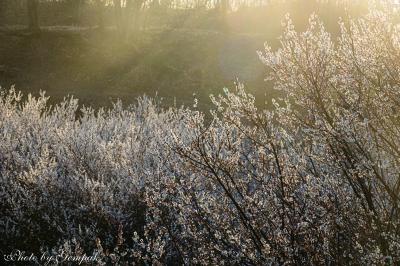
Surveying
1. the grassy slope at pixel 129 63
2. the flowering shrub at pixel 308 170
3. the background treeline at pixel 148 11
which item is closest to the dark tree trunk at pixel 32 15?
the background treeline at pixel 148 11

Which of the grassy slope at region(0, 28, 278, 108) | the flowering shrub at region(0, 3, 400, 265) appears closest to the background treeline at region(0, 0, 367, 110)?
the grassy slope at region(0, 28, 278, 108)

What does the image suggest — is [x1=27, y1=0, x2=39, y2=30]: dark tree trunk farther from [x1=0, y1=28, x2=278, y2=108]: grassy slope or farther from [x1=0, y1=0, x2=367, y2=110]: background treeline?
[x1=0, y1=28, x2=278, y2=108]: grassy slope

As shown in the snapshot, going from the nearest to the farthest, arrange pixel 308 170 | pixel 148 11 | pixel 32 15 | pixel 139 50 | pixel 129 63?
pixel 308 170
pixel 129 63
pixel 139 50
pixel 32 15
pixel 148 11

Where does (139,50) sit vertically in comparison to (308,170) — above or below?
below

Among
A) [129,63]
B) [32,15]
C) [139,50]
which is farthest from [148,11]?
[129,63]

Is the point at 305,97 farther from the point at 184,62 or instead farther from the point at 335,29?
the point at 335,29

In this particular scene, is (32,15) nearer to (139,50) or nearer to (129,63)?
(139,50)

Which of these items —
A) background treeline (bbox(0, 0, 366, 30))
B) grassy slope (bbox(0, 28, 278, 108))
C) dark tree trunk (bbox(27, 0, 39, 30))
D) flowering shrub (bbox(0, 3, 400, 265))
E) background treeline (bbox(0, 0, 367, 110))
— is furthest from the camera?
background treeline (bbox(0, 0, 366, 30))

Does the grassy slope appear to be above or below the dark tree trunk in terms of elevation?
below

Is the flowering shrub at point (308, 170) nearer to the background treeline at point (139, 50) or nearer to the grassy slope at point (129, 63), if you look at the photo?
the background treeline at point (139, 50)

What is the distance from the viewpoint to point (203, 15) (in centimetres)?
3544

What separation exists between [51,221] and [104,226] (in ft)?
1.88

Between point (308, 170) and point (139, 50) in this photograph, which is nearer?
point (308, 170)

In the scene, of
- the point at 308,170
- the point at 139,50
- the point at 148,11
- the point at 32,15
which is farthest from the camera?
the point at 148,11
